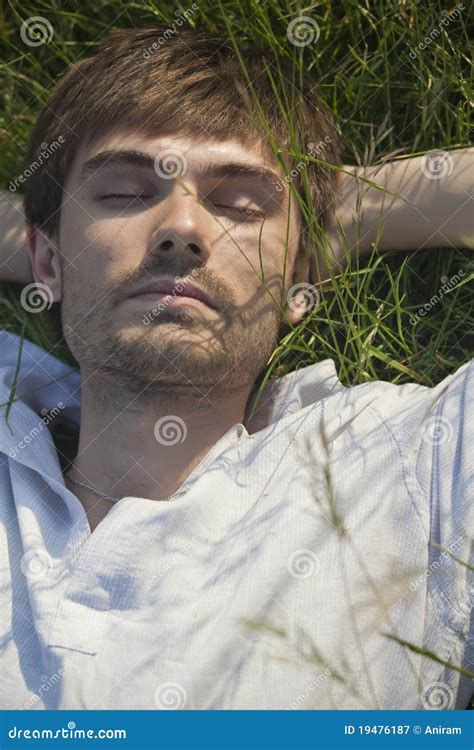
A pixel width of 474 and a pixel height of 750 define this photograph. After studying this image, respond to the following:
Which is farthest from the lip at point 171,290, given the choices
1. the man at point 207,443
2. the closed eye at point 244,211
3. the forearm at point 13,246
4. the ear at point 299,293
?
the forearm at point 13,246

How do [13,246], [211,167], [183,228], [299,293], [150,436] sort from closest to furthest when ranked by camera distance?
[183,228] < [211,167] < [150,436] < [299,293] < [13,246]

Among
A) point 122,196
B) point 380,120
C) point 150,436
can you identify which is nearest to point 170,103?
point 122,196

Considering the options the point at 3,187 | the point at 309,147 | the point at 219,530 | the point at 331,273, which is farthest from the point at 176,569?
the point at 3,187

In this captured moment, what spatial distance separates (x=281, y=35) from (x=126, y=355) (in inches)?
47.9

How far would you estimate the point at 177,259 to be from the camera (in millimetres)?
2105

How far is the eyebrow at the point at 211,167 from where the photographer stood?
219 cm

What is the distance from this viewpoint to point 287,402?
2.35 meters

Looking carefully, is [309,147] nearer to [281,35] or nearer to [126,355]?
[281,35]

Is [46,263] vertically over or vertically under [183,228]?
under

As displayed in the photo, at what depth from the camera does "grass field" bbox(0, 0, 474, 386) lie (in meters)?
2.50

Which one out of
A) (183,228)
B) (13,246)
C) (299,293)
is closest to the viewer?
(183,228)

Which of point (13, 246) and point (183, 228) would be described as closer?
point (183, 228)

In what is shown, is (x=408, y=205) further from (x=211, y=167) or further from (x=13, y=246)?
(x=13, y=246)

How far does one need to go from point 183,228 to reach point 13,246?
81cm
